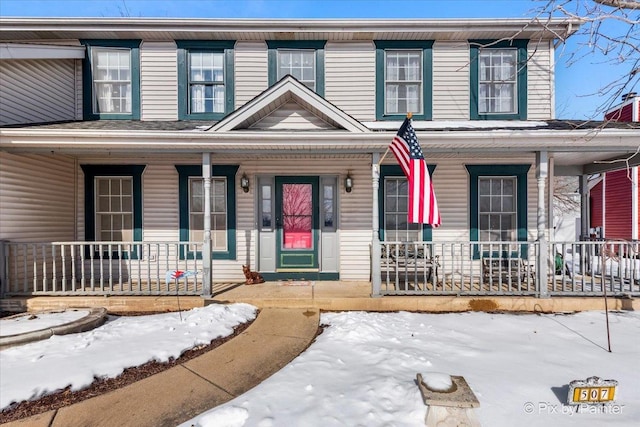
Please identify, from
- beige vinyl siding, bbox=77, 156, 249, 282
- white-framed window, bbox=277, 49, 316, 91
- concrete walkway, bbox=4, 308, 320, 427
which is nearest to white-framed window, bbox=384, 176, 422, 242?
white-framed window, bbox=277, 49, 316, 91

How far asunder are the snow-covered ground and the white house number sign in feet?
0.55

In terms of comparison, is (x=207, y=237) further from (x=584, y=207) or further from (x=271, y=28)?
(x=584, y=207)

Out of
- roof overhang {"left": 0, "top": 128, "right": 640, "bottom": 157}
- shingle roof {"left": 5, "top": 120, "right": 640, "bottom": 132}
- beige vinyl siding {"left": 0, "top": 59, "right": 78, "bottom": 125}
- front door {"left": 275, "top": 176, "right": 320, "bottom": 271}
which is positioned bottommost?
front door {"left": 275, "top": 176, "right": 320, "bottom": 271}

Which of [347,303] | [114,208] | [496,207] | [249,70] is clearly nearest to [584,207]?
[496,207]

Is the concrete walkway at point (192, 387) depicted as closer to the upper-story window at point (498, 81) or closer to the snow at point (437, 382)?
the snow at point (437, 382)

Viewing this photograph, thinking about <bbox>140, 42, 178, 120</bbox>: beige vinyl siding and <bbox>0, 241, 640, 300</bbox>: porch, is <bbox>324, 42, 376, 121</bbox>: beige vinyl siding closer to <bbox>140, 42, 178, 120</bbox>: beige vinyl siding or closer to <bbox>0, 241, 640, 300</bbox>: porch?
<bbox>0, 241, 640, 300</bbox>: porch

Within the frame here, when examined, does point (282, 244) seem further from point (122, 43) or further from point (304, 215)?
point (122, 43)

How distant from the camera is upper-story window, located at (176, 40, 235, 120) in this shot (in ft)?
23.9

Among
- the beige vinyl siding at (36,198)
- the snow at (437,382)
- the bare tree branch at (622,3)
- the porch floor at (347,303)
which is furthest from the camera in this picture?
the beige vinyl siding at (36,198)

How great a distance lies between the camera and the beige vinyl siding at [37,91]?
6.23 metres

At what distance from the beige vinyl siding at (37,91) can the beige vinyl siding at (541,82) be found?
11.0 metres

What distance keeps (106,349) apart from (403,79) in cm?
782

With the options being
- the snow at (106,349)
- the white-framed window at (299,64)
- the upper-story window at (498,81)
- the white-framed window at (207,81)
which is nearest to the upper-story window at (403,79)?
the upper-story window at (498,81)

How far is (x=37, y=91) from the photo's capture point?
6.71 m
